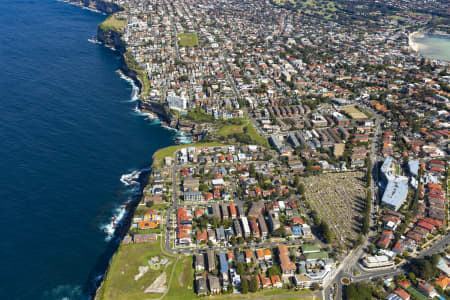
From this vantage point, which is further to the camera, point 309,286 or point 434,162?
point 434,162

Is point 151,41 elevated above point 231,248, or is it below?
above

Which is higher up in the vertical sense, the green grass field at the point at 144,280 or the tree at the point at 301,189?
the tree at the point at 301,189

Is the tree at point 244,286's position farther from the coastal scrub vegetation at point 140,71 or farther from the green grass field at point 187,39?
the green grass field at point 187,39

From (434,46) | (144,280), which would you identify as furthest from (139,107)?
(434,46)

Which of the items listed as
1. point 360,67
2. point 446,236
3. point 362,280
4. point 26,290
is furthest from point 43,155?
point 360,67

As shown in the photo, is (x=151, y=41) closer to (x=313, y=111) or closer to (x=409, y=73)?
(x=313, y=111)

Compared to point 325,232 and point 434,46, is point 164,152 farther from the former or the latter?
point 434,46

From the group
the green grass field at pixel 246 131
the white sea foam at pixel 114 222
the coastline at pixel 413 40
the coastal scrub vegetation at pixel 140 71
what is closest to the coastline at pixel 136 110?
the white sea foam at pixel 114 222
